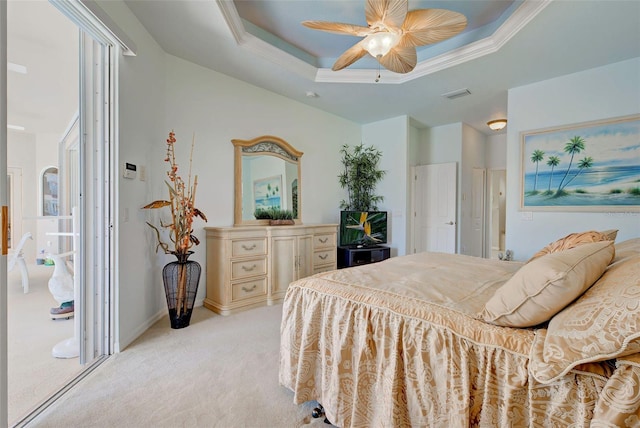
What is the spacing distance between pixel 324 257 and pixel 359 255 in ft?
2.35

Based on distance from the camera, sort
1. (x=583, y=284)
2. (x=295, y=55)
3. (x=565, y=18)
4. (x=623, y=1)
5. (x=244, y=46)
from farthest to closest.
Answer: (x=295, y=55) → (x=244, y=46) → (x=565, y=18) → (x=623, y=1) → (x=583, y=284)

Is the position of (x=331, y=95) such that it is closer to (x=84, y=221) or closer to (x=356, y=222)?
(x=356, y=222)

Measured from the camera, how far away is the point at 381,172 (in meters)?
4.99

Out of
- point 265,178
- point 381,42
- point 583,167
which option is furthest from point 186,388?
point 583,167

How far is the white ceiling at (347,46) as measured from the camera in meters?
2.30

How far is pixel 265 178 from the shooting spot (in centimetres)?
381

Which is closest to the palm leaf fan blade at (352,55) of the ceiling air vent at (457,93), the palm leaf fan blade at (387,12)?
the palm leaf fan blade at (387,12)

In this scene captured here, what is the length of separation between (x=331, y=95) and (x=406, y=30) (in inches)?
73.3

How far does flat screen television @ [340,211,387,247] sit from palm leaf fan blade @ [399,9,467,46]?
266 cm

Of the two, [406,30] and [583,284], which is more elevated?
[406,30]

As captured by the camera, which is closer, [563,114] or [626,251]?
[626,251]

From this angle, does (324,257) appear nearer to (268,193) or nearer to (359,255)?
(359,255)

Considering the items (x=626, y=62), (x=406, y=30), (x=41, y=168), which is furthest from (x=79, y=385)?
(x=626, y=62)

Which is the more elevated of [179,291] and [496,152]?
[496,152]
